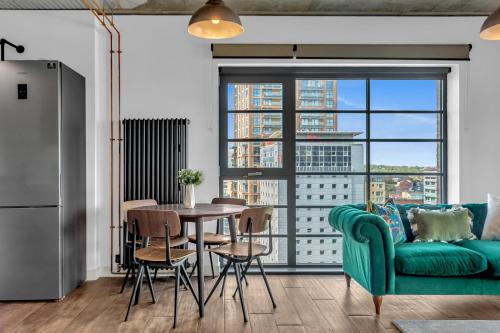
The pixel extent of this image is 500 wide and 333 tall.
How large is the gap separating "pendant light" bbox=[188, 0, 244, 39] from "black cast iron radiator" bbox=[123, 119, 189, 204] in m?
1.43

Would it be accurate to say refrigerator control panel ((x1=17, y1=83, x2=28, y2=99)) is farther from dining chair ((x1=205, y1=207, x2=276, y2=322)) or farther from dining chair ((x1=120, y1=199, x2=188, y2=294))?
dining chair ((x1=205, y1=207, x2=276, y2=322))

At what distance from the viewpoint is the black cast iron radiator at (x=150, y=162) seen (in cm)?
426

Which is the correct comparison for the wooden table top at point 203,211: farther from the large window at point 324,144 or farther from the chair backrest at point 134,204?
the large window at point 324,144

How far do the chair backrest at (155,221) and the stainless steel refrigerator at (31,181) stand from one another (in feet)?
3.55

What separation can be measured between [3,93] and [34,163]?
72 cm

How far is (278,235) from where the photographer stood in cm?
464

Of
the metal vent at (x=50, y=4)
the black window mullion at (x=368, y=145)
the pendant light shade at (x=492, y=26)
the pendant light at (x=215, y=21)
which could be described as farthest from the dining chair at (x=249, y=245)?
the metal vent at (x=50, y=4)

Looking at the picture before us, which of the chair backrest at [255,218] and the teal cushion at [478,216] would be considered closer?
the chair backrest at [255,218]

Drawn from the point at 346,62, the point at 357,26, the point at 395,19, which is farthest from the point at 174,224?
the point at 395,19

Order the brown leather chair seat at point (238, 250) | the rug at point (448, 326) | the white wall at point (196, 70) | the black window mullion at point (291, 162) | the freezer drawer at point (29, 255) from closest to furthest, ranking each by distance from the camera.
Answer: the rug at point (448, 326), the brown leather chair seat at point (238, 250), the freezer drawer at point (29, 255), the white wall at point (196, 70), the black window mullion at point (291, 162)

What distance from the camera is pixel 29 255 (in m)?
3.54

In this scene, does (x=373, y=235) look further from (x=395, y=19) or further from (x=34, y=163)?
(x=34, y=163)

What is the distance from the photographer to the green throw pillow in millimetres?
3652

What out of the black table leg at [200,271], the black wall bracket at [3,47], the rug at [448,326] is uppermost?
the black wall bracket at [3,47]
